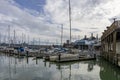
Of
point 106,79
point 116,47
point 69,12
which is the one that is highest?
point 69,12

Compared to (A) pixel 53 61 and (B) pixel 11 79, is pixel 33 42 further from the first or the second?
(B) pixel 11 79

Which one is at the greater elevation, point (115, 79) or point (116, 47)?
point (116, 47)

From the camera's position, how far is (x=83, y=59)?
40125 millimetres

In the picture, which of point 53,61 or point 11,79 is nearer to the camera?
point 11,79

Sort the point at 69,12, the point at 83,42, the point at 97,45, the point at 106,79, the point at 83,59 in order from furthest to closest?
the point at 83,42
the point at 97,45
the point at 69,12
the point at 83,59
the point at 106,79

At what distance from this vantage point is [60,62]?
34.3 m

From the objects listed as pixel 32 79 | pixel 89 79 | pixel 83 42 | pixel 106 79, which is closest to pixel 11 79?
pixel 32 79

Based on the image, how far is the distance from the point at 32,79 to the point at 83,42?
65.0 metres

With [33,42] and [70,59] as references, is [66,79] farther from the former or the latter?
[33,42]

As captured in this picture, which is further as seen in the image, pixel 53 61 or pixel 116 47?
pixel 53 61

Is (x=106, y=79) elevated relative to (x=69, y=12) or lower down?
lower down

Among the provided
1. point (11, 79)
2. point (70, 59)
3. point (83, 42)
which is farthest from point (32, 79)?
point (83, 42)

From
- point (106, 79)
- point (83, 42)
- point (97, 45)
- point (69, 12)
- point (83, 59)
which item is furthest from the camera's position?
point (83, 42)

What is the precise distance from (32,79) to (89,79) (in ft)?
20.0
